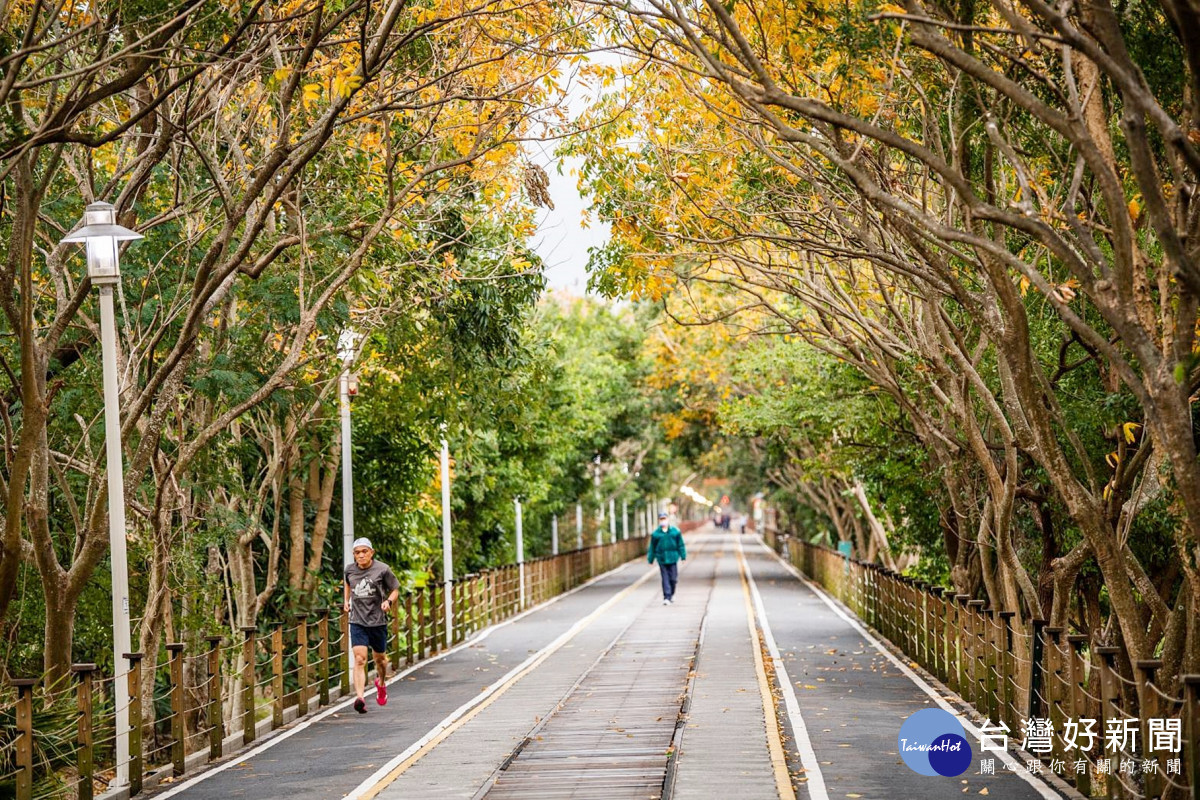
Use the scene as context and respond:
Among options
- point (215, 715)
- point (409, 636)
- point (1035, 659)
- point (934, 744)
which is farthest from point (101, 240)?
point (409, 636)

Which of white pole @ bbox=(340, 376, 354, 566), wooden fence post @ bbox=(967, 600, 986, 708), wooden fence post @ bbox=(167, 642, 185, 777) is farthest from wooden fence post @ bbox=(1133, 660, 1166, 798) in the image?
white pole @ bbox=(340, 376, 354, 566)

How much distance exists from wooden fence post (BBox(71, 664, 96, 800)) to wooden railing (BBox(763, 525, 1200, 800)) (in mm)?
6850

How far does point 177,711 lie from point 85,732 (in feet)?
5.38

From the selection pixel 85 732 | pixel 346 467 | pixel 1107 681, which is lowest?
pixel 85 732

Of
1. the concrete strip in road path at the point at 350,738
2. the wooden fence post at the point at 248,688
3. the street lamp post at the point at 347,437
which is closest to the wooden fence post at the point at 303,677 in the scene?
the concrete strip in road path at the point at 350,738

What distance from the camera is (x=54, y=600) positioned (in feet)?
36.1

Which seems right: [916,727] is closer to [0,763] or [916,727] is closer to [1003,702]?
[1003,702]

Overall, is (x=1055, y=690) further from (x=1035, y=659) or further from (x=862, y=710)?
(x=862, y=710)

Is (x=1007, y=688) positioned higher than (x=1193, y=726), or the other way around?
(x=1193, y=726)

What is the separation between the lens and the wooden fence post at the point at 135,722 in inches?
417

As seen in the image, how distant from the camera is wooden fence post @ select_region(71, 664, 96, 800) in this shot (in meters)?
9.79

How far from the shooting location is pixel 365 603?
14.4 m

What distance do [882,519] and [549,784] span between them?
75.0ft

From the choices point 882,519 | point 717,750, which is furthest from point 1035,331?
point 882,519
